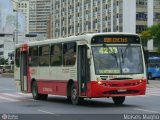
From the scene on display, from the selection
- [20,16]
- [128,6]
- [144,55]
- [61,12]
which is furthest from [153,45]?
[144,55]

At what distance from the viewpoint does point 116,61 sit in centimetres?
2039

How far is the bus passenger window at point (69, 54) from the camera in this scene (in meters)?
21.7

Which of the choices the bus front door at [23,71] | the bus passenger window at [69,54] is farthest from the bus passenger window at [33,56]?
the bus passenger window at [69,54]

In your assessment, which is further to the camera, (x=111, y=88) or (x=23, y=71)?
(x=23, y=71)

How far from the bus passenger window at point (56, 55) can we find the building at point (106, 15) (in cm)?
7404

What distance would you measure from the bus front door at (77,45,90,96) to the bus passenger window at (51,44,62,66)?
2.01m

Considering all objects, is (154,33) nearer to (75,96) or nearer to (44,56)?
(44,56)

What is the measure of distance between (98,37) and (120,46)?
893 mm

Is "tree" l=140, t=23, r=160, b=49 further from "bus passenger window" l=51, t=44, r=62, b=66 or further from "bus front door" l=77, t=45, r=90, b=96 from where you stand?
"bus front door" l=77, t=45, r=90, b=96

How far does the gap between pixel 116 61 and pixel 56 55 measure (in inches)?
152

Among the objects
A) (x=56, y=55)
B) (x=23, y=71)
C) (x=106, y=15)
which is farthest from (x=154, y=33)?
(x=56, y=55)

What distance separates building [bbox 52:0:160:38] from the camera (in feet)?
332

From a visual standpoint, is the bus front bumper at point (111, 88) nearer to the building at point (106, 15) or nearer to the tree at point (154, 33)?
the tree at point (154, 33)

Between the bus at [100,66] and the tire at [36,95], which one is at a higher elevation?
the bus at [100,66]
